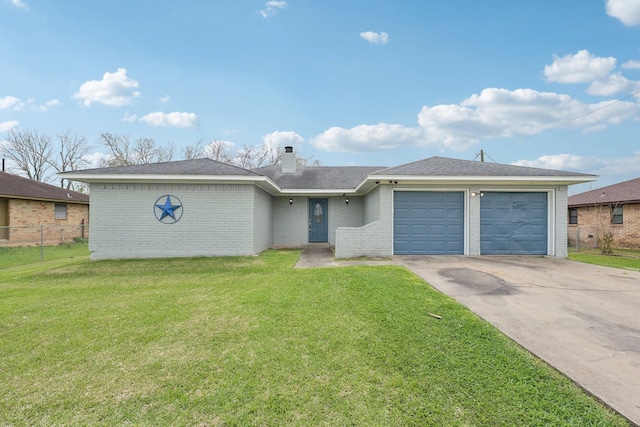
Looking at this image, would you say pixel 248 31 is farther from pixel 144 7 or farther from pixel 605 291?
pixel 605 291

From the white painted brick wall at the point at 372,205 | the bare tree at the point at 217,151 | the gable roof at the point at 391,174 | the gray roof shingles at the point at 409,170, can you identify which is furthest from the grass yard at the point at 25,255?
the bare tree at the point at 217,151

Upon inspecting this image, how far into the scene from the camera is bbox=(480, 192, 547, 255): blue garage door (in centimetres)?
1005

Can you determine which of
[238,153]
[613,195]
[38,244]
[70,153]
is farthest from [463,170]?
[70,153]

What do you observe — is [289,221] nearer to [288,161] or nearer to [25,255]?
[288,161]

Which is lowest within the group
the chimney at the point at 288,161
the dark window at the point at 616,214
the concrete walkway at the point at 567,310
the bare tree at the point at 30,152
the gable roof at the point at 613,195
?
the concrete walkway at the point at 567,310

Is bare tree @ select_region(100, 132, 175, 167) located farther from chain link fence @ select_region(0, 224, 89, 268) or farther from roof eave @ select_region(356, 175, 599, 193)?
roof eave @ select_region(356, 175, 599, 193)

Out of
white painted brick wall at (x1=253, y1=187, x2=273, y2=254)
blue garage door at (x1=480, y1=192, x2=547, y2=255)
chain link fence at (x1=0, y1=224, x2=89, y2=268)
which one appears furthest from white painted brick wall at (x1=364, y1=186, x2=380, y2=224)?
chain link fence at (x1=0, y1=224, x2=89, y2=268)

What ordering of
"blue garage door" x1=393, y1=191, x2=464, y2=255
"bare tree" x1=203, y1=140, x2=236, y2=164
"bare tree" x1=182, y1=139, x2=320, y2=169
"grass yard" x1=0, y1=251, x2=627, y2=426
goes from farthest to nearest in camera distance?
1. "bare tree" x1=203, y1=140, x2=236, y2=164
2. "bare tree" x1=182, y1=139, x2=320, y2=169
3. "blue garage door" x1=393, y1=191, x2=464, y2=255
4. "grass yard" x1=0, y1=251, x2=627, y2=426

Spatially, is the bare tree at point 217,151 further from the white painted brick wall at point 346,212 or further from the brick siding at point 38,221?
the white painted brick wall at point 346,212

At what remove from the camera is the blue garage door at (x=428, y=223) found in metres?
10.0

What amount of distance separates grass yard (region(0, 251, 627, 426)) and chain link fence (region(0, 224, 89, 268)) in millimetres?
8683

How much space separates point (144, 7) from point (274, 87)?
671 centimetres

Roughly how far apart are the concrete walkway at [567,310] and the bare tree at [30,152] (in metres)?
35.8

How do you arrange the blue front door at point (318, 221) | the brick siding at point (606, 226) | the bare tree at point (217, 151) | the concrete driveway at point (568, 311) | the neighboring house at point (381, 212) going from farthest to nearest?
the bare tree at point (217, 151) → the blue front door at point (318, 221) → the brick siding at point (606, 226) → the neighboring house at point (381, 212) → the concrete driveway at point (568, 311)
